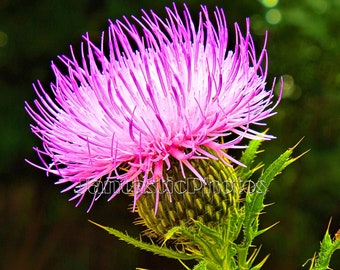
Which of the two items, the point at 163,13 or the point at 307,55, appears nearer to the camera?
the point at 163,13

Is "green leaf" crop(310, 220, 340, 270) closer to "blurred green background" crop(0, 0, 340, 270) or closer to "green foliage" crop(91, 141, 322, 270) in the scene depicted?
"green foliage" crop(91, 141, 322, 270)

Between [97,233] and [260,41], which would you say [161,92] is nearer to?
[260,41]

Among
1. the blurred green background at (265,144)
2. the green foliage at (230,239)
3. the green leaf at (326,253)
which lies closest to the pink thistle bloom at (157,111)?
the green foliage at (230,239)

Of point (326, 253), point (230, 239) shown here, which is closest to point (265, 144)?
point (230, 239)

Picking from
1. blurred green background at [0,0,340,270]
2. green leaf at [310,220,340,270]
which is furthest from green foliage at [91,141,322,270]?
blurred green background at [0,0,340,270]

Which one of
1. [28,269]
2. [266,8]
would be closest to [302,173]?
[266,8]

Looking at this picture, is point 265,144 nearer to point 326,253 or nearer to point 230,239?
point 230,239
